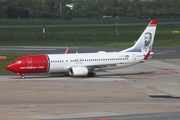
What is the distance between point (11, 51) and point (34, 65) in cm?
3668

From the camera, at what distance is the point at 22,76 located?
209 ft

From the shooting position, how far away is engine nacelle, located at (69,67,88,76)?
63600 mm

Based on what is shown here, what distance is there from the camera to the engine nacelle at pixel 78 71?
2504 inches

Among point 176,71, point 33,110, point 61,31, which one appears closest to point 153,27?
point 176,71

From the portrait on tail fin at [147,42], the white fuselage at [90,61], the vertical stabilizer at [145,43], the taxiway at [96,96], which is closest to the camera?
the taxiway at [96,96]

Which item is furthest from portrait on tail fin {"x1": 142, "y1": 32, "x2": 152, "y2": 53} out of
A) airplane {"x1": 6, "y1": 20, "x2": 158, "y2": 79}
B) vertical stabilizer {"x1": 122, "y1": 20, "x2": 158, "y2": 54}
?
airplane {"x1": 6, "y1": 20, "x2": 158, "y2": 79}

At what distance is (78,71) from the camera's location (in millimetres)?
63719

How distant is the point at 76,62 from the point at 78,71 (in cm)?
128

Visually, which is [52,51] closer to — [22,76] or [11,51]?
[11,51]

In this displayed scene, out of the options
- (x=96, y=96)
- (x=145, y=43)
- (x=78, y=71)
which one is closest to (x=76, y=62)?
(x=78, y=71)

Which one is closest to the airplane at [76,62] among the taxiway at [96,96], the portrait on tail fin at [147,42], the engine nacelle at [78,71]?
the engine nacelle at [78,71]

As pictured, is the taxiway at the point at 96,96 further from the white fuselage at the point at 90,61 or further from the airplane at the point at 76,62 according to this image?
the white fuselage at the point at 90,61

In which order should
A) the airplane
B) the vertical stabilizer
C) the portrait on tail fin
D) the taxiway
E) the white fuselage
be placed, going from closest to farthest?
the taxiway
the airplane
the white fuselage
the vertical stabilizer
the portrait on tail fin

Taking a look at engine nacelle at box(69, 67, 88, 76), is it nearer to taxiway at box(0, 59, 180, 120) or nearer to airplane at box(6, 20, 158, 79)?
airplane at box(6, 20, 158, 79)
